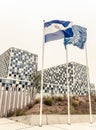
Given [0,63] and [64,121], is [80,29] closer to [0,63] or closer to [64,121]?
[64,121]

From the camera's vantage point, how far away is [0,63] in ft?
174

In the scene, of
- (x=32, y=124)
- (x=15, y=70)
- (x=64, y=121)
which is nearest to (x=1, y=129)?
(x=32, y=124)

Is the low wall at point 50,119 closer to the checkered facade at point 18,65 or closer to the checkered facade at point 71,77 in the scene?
the checkered facade at point 18,65

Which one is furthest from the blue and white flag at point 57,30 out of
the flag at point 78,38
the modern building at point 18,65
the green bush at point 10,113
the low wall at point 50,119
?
the modern building at point 18,65

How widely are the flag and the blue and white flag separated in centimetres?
36

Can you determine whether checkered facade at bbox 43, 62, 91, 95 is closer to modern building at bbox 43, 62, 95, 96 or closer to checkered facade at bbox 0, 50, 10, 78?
modern building at bbox 43, 62, 95, 96

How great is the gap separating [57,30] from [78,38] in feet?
5.78

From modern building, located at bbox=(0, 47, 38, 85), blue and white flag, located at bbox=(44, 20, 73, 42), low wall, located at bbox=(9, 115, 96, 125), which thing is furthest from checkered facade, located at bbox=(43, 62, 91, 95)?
blue and white flag, located at bbox=(44, 20, 73, 42)

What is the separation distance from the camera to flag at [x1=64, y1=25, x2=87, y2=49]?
36.1 feet

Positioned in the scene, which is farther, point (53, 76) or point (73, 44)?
point (53, 76)

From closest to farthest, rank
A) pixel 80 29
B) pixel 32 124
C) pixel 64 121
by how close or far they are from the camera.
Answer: pixel 32 124, pixel 64 121, pixel 80 29

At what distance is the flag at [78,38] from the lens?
11.0 metres

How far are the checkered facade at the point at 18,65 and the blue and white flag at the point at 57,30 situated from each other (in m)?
35.8

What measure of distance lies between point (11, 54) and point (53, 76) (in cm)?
1834
